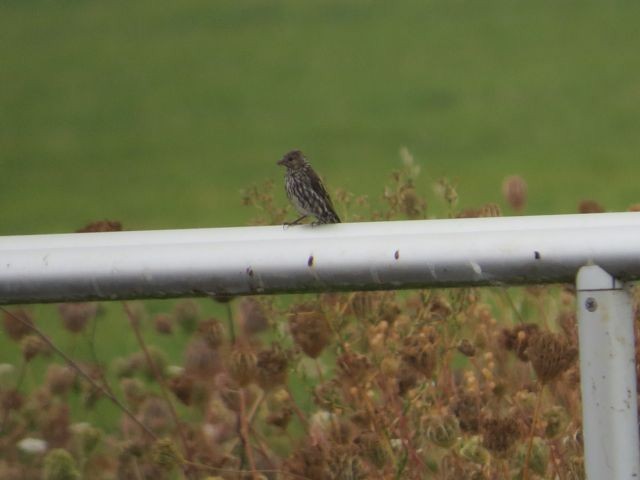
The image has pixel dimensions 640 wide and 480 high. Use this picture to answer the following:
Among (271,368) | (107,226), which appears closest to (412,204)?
(271,368)

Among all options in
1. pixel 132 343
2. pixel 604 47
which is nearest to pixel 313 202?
pixel 132 343

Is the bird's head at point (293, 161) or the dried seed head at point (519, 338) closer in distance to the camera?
the dried seed head at point (519, 338)

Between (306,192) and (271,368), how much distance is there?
119 cm

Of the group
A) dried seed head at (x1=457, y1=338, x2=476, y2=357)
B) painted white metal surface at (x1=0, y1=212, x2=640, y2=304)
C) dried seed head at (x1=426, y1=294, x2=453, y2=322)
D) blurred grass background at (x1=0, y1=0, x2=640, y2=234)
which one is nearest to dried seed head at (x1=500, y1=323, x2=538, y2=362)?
dried seed head at (x1=457, y1=338, x2=476, y2=357)

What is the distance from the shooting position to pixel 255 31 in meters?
20.3

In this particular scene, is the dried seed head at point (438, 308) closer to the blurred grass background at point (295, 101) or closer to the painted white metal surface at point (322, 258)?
the painted white metal surface at point (322, 258)

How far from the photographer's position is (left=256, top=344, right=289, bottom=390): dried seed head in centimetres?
309

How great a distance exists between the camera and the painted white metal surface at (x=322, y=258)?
6.61 feet

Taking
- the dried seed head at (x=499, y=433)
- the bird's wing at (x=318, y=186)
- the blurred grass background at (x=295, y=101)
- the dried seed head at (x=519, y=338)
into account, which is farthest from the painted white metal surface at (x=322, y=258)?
the blurred grass background at (x=295, y=101)

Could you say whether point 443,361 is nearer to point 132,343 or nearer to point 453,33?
point 132,343

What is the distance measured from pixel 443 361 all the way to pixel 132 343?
3634 millimetres

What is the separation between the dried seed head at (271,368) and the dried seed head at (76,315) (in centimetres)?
72

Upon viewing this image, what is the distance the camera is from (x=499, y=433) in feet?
8.92

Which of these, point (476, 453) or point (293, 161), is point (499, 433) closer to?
point (476, 453)
